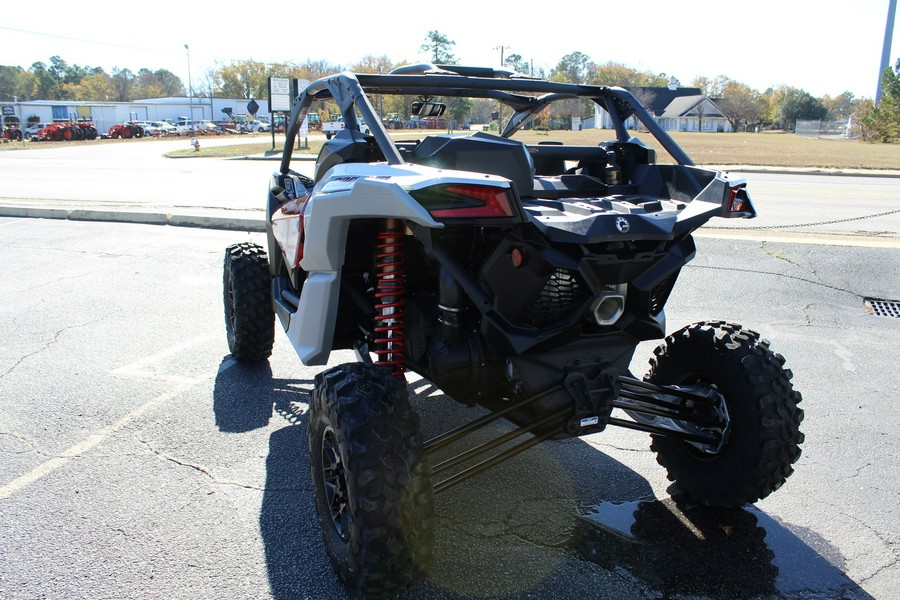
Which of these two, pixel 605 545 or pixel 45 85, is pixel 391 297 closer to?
pixel 605 545

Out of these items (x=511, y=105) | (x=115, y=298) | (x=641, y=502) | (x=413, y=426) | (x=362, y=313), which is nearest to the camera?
(x=413, y=426)

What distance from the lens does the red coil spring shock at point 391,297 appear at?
10.7 ft

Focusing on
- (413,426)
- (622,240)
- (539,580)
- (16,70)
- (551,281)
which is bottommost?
(539,580)

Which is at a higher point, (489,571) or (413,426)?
(413,426)

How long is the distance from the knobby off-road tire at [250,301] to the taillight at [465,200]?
2.88 meters

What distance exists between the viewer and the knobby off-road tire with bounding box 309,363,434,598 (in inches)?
104

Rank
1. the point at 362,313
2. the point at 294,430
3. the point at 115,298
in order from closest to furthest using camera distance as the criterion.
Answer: the point at 362,313 → the point at 294,430 → the point at 115,298

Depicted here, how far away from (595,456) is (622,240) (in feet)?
5.61

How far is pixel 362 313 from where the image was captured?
409 cm

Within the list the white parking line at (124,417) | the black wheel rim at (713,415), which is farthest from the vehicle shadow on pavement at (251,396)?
the black wheel rim at (713,415)

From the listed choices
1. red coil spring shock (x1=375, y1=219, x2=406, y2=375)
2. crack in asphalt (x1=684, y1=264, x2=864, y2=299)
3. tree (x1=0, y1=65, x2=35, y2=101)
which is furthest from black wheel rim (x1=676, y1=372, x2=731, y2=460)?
tree (x1=0, y1=65, x2=35, y2=101)

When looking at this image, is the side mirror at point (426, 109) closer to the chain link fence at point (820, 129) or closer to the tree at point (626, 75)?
the chain link fence at point (820, 129)

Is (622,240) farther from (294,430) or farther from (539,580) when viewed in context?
(294,430)

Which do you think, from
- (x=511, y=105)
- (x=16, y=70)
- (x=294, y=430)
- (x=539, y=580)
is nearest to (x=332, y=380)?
(x=539, y=580)
